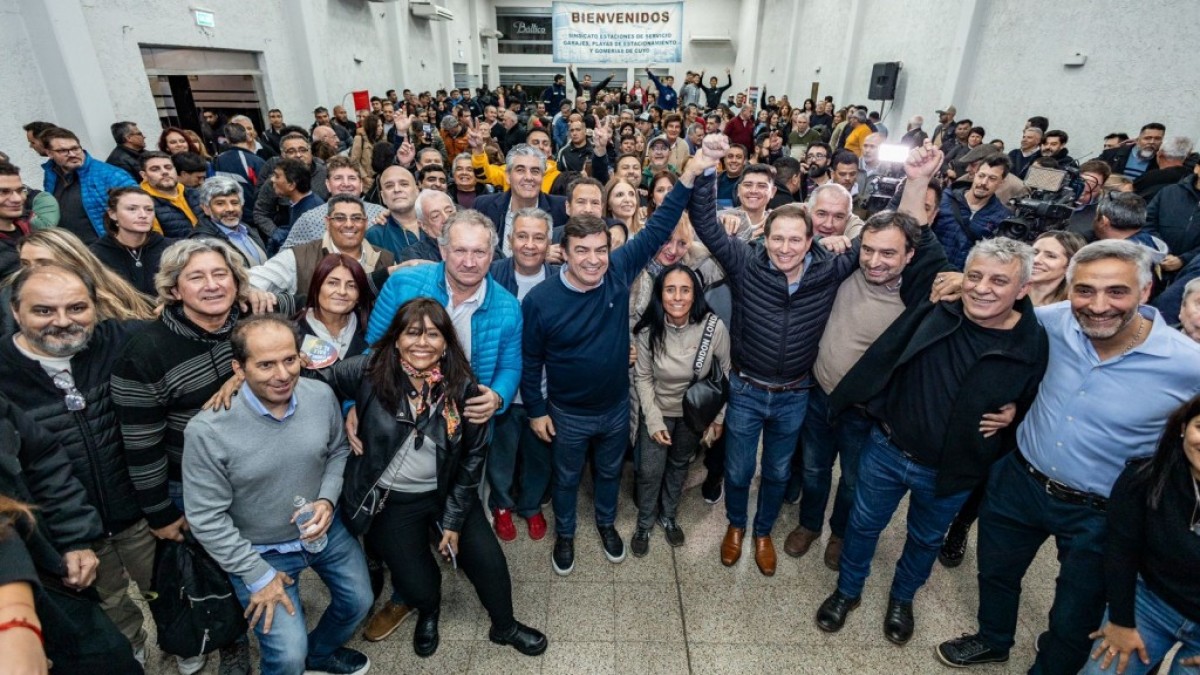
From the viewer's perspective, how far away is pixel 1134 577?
72.4 inches

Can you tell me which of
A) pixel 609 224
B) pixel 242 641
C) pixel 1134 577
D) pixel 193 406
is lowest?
pixel 242 641

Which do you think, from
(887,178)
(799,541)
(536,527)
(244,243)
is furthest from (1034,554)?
(244,243)

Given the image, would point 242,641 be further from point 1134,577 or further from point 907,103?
point 907,103

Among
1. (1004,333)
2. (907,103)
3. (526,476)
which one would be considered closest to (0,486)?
(526,476)

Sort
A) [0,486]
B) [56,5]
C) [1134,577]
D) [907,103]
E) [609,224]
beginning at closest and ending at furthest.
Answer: [0,486] → [1134,577] → [609,224] → [56,5] → [907,103]

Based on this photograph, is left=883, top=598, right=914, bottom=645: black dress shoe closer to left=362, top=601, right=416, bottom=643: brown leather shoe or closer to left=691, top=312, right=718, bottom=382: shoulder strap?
left=691, top=312, right=718, bottom=382: shoulder strap

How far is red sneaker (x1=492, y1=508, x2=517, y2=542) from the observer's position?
3.27 metres

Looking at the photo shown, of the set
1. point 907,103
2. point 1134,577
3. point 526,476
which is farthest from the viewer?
point 907,103

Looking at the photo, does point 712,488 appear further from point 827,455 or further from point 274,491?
point 274,491

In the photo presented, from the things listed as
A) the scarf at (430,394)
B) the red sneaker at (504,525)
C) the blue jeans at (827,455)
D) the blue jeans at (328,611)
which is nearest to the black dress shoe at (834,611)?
the blue jeans at (827,455)

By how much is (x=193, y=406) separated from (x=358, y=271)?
35.1 inches

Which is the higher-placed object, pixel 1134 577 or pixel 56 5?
pixel 56 5

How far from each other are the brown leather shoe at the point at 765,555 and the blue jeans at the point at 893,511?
1.28ft

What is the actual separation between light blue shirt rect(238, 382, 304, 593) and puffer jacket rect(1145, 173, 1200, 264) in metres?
5.99
